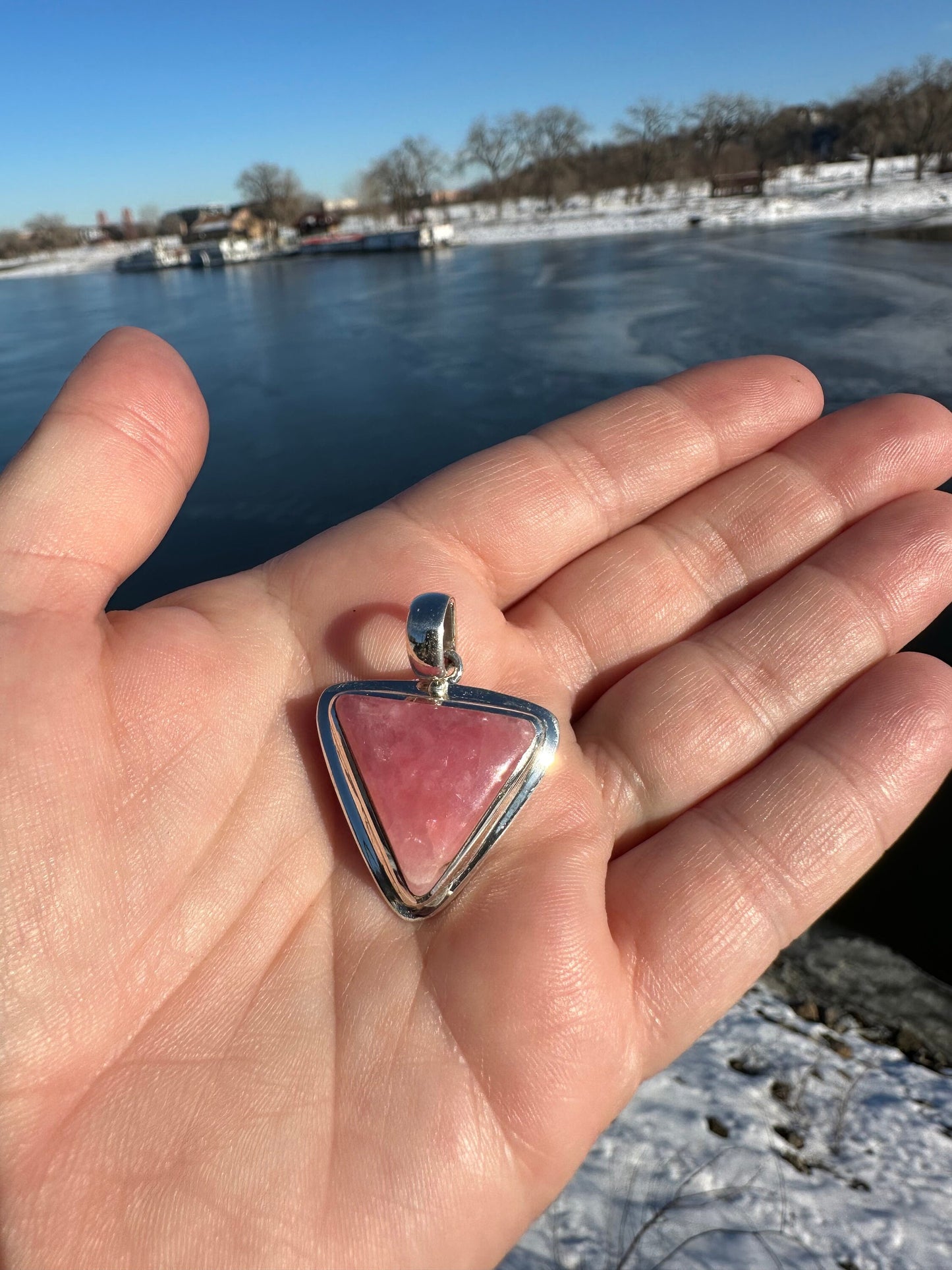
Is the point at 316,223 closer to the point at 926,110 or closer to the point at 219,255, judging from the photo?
the point at 219,255

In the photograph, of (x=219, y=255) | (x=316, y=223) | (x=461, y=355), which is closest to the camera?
(x=461, y=355)

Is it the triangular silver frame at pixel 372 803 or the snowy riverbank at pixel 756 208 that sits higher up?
the snowy riverbank at pixel 756 208

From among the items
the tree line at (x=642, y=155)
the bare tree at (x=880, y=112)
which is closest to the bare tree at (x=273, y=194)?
the tree line at (x=642, y=155)

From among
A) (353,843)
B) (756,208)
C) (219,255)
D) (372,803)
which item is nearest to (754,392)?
(372,803)

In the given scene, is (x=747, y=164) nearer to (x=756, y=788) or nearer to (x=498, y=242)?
(x=498, y=242)

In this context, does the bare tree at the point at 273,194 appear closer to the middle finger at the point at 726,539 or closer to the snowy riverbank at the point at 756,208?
the snowy riverbank at the point at 756,208

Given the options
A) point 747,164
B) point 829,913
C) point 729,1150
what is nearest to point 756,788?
point 729,1150

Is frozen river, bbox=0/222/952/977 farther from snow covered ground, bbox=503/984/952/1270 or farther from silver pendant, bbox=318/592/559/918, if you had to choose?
silver pendant, bbox=318/592/559/918

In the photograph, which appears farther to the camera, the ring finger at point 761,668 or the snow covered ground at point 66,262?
the snow covered ground at point 66,262
